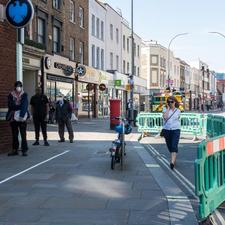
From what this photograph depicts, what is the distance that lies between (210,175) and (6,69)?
827cm

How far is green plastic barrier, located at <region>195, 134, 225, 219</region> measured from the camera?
19.1 feet

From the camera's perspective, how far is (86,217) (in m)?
6.46

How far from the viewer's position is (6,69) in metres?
13.4

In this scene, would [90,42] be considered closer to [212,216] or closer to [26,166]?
[26,166]

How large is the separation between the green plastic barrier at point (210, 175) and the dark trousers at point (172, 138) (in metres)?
3.87

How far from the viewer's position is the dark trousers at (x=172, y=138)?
1114 cm

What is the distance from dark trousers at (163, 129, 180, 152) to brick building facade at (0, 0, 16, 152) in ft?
14.4

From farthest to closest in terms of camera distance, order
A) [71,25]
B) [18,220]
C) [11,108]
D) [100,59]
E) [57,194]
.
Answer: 1. [100,59]
2. [71,25]
3. [11,108]
4. [57,194]
5. [18,220]

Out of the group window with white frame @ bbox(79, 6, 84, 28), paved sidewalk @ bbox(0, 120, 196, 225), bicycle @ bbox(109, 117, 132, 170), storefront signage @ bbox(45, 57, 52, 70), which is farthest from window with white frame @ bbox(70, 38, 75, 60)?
bicycle @ bbox(109, 117, 132, 170)

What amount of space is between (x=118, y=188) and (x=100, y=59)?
124 feet

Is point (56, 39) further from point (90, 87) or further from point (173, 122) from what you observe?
point (173, 122)

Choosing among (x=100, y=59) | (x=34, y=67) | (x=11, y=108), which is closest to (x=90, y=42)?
(x=100, y=59)

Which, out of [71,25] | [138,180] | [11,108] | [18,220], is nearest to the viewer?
[18,220]

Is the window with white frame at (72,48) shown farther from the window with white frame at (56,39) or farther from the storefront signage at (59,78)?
the window with white frame at (56,39)
